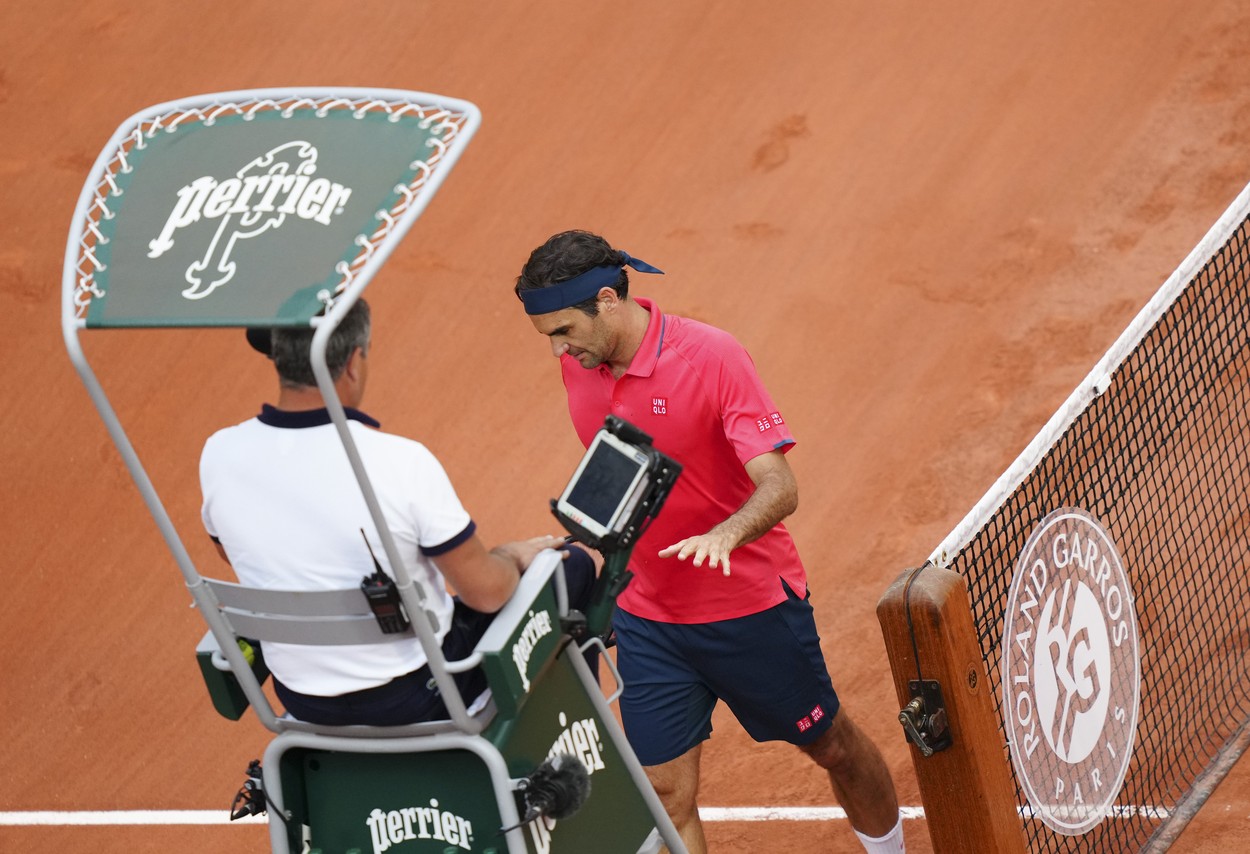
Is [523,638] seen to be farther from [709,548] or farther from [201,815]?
[201,815]

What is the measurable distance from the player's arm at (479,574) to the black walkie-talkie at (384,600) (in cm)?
15

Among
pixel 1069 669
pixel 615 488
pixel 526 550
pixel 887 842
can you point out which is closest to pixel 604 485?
pixel 615 488

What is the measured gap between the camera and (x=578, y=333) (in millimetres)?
4375

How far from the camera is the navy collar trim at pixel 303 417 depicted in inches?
127

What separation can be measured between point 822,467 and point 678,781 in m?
3.09

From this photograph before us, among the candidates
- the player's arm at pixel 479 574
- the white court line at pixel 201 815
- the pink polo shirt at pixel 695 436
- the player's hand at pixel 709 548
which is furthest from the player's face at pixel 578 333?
the white court line at pixel 201 815

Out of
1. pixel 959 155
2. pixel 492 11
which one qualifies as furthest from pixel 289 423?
pixel 492 11

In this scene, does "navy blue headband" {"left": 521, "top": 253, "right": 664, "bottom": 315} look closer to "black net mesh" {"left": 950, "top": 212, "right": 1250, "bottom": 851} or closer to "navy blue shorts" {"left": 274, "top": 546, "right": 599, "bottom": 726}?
"navy blue shorts" {"left": 274, "top": 546, "right": 599, "bottom": 726}

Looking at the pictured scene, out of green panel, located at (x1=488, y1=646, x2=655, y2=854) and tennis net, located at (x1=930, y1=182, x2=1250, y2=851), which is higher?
tennis net, located at (x1=930, y1=182, x2=1250, y2=851)

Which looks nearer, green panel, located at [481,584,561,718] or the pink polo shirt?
green panel, located at [481,584,561,718]

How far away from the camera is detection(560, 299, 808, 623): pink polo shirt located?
14.5ft

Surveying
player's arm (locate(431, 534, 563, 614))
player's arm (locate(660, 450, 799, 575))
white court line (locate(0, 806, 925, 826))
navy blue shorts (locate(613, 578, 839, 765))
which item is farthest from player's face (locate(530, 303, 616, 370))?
white court line (locate(0, 806, 925, 826))

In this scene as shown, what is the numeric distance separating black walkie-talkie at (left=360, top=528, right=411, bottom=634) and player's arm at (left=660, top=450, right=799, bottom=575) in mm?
906

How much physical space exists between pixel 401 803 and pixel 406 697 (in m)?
0.35
